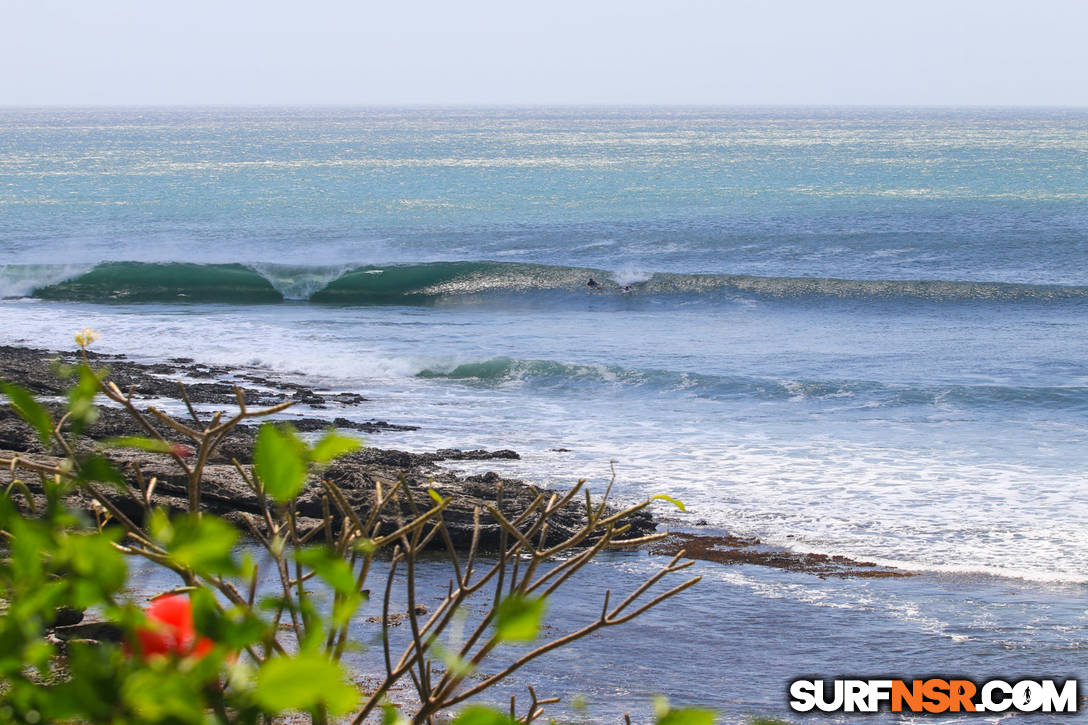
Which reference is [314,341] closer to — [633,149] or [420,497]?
[420,497]

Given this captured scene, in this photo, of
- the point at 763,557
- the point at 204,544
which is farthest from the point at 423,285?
the point at 204,544

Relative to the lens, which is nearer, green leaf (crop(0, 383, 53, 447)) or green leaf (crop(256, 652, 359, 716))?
green leaf (crop(256, 652, 359, 716))

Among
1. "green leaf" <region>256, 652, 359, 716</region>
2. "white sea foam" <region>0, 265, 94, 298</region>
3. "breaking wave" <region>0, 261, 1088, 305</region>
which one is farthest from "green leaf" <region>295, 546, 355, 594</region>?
→ "white sea foam" <region>0, 265, 94, 298</region>

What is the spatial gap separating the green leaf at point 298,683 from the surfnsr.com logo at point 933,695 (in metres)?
5.54

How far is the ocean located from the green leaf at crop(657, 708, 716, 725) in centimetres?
484

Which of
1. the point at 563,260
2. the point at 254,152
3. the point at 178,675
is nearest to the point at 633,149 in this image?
the point at 254,152

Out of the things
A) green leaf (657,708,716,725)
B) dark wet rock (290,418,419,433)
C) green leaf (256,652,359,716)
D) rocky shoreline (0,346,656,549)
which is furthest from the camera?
dark wet rock (290,418,419,433)

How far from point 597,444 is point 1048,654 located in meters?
6.64

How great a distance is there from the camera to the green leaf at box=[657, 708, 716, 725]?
3.35ft

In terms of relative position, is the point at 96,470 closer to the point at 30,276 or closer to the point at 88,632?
the point at 88,632

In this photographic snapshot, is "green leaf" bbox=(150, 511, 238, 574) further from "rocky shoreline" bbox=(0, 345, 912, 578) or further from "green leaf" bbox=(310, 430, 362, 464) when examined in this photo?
"rocky shoreline" bbox=(0, 345, 912, 578)

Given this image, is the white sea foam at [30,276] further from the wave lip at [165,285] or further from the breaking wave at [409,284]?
the wave lip at [165,285]

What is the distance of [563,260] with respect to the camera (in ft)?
111

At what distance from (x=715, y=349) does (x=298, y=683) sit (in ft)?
64.3
